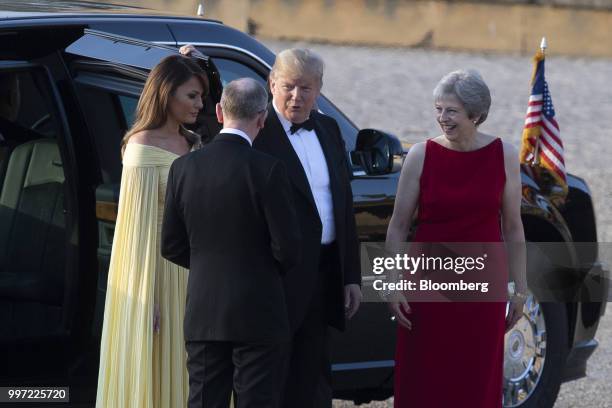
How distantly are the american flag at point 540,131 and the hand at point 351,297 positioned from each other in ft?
8.00

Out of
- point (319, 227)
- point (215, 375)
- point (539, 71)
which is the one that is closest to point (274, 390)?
point (215, 375)

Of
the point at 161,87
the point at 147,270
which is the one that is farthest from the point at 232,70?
the point at 147,270

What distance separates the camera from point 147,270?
504 cm

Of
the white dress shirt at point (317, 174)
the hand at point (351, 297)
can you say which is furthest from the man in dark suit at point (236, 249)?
the hand at point (351, 297)

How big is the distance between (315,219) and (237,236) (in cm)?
45

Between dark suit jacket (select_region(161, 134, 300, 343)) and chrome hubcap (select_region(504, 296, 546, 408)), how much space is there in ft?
7.83

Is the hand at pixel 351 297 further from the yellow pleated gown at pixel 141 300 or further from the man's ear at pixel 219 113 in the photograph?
the man's ear at pixel 219 113

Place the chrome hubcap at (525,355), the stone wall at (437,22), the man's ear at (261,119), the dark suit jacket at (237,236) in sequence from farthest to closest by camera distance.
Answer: the stone wall at (437,22)
the chrome hubcap at (525,355)
the man's ear at (261,119)
the dark suit jacket at (237,236)

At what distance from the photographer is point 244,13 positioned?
2422cm

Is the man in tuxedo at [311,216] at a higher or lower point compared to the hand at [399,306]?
higher

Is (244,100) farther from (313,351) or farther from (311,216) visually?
(313,351)

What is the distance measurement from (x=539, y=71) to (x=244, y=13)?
55.0 ft

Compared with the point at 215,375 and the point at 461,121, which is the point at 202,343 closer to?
the point at 215,375

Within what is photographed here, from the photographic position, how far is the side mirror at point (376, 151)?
5.72 m
